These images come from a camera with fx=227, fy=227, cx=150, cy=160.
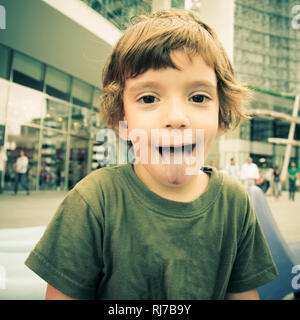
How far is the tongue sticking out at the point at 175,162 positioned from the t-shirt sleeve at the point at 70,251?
164 mm

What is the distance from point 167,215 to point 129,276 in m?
0.13

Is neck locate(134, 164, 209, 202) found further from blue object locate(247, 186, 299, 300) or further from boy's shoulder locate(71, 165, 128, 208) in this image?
blue object locate(247, 186, 299, 300)

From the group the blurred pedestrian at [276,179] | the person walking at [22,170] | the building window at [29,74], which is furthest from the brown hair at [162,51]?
the blurred pedestrian at [276,179]

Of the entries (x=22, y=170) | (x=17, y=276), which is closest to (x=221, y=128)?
(x=17, y=276)

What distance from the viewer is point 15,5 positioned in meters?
0.67

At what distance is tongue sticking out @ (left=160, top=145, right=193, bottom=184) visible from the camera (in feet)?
1.21

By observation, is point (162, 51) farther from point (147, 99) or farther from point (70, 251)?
point (70, 251)

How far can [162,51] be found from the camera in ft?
1.33

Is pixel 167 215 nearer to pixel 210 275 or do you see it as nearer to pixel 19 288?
pixel 210 275

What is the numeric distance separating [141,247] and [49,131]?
4571 mm

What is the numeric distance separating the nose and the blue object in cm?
49

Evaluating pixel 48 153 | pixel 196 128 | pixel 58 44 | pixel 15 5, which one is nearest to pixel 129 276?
pixel 196 128

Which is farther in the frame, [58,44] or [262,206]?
[58,44]

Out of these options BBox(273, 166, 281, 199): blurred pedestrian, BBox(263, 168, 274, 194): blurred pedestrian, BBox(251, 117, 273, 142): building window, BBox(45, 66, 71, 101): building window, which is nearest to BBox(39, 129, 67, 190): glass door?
BBox(45, 66, 71, 101): building window
